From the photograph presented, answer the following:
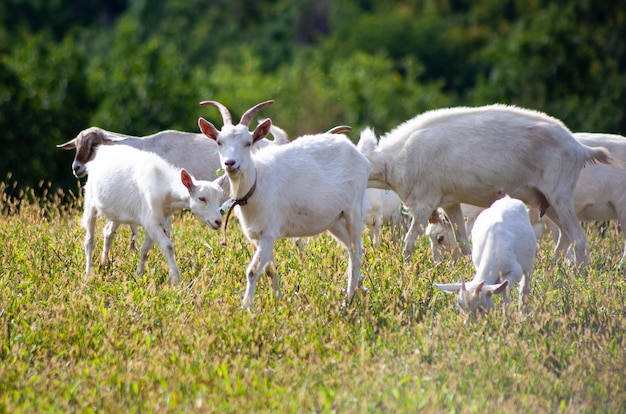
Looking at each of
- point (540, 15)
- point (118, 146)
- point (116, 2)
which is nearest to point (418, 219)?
point (118, 146)

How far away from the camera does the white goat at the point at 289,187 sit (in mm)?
8000

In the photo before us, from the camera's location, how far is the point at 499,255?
7.95 meters

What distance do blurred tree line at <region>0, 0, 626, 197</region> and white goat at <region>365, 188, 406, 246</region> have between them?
14226mm

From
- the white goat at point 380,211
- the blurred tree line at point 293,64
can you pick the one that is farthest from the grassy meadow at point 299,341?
the blurred tree line at point 293,64

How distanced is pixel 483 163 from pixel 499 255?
239 cm

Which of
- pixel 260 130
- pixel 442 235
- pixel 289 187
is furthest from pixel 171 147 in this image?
pixel 260 130

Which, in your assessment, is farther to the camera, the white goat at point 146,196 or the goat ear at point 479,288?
the white goat at point 146,196

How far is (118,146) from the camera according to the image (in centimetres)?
1020

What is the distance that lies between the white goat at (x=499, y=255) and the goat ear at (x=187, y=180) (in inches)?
95.9

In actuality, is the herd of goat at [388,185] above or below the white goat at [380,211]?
above

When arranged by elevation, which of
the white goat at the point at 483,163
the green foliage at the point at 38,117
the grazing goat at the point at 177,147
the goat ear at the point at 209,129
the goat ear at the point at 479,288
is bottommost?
the green foliage at the point at 38,117

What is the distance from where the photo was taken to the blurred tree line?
3141 centimetres

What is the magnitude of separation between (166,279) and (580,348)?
3.73 metres

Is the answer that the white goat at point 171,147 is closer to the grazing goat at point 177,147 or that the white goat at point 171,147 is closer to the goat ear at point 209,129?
the grazing goat at point 177,147
